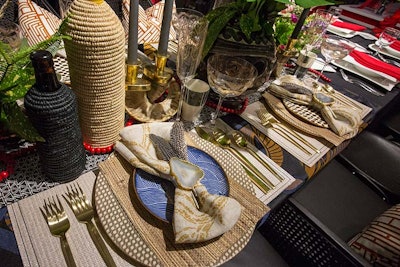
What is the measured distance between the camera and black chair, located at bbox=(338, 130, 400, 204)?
42.7 inches

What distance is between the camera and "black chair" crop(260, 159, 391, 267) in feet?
2.02

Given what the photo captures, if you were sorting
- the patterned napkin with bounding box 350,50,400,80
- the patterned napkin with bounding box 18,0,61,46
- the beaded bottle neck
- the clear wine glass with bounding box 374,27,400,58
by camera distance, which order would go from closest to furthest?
the beaded bottle neck
the patterned napkin with bounding box 18,0,61,46
the patterned napkin with bounding box 350,50,400,80
the clear wine glass with bounding box 374,27,400,58

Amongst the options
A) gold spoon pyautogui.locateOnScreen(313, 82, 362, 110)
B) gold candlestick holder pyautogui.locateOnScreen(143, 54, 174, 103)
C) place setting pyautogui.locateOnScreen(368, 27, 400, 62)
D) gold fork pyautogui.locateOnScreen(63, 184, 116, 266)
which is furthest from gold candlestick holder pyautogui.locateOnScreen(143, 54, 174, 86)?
place setting pyautogui.locateOnScreen(368, 27, 400, 62)

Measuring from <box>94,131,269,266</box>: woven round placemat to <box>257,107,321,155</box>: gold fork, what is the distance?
28 cm

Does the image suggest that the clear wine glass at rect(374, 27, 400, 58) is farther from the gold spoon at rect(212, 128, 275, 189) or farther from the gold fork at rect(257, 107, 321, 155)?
the gold spoon at rect(212, 128, 275, 189)

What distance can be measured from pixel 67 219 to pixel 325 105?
0.75 m

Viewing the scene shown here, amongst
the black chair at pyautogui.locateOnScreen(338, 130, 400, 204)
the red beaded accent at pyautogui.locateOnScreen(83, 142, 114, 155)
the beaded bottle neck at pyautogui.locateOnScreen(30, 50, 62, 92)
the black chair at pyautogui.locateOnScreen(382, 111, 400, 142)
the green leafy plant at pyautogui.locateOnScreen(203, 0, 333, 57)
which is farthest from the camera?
the black chair at pyautogui.locateOnScreen(382, 111, 400, 142)

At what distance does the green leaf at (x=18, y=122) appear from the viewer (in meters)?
0.39

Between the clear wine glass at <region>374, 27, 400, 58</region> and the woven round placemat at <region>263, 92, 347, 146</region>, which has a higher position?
the clear wine glass at <region>374, 27, 400, 58</region>

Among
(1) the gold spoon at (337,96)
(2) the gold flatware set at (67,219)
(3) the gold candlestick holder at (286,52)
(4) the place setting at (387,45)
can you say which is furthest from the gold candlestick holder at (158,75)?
(4) the place setting at (387,45)

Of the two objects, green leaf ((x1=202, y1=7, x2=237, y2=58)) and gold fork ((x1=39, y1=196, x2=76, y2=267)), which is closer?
gold fork ((x1=39, y1=196, x2=76, y2=267))

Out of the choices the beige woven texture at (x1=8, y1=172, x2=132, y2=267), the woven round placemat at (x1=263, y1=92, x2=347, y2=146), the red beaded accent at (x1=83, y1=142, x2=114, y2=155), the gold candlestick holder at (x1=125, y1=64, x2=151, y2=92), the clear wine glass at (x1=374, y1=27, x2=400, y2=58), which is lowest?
the beige woven texture at (x1=8, y1=172, x2=132, y2=267)

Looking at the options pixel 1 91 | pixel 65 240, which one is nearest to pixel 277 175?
pixel 65 240

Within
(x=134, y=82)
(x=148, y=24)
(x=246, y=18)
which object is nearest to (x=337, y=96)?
(x=246, y=18)
